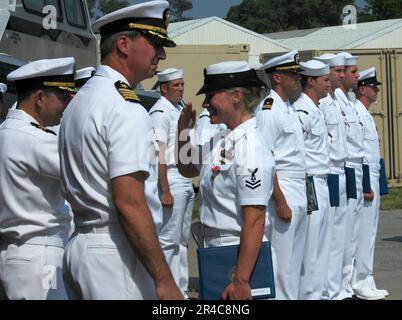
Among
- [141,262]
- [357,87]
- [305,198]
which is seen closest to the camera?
[141,262]

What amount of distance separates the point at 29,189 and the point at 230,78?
4.01 feet

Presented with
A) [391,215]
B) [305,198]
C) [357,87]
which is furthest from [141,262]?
[391,215]

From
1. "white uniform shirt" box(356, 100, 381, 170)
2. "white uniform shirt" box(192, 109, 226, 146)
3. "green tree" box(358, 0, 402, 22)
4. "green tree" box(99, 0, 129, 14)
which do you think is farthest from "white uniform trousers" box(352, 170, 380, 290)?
"green tree" box(358, 0, 402, 22)

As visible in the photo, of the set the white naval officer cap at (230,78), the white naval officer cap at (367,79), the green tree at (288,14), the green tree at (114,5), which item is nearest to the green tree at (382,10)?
the green tree at (288,14)

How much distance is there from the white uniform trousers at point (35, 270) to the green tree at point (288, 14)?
62457mm

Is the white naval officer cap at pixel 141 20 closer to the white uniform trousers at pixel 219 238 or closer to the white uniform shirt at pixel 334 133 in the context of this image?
the white uniform trousers at pixel 219 238

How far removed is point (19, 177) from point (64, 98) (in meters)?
0.53

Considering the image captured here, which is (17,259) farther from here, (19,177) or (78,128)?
(78,128)

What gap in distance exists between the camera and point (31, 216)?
519 cm

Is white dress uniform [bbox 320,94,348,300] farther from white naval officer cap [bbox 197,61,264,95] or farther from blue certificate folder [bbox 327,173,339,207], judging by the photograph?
white naval officer cap [bbox 197,61,264,95]

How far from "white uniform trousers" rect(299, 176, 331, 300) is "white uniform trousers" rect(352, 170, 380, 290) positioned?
3.87 feet

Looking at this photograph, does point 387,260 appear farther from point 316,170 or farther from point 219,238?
Result: point 219,238

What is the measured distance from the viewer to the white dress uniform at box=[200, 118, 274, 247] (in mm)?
5207
